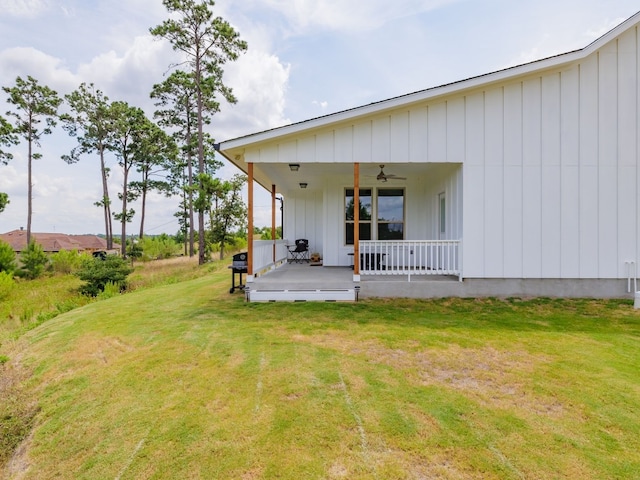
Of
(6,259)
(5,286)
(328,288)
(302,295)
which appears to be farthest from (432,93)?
(6,259)

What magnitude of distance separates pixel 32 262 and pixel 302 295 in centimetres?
1526

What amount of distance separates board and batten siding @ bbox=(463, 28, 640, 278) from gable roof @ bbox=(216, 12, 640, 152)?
0.84 feet

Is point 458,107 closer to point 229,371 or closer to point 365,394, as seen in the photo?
point 365,394

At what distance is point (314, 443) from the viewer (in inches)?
91.8

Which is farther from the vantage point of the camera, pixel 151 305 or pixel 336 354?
pixel 151 305

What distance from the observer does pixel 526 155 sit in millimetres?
6555

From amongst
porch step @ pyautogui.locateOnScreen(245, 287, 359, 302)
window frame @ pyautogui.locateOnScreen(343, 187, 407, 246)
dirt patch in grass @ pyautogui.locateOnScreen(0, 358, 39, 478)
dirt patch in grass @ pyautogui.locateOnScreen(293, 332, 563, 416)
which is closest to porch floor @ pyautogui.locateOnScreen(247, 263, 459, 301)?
porch step @ pyautogui.locateOnScreen(245, 287, 359, 302)

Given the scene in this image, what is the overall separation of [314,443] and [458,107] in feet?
21.8

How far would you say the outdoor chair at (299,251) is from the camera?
37.6 feet

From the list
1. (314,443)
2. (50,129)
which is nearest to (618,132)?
(314,443)

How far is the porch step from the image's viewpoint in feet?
21.7

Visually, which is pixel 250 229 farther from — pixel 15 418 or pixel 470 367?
pixel 470 367

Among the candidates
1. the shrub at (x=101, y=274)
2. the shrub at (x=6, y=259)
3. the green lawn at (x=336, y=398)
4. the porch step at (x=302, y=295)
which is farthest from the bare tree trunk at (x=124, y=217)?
the porch step at (x=302, y=295)

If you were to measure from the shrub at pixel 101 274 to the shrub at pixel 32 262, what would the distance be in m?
6.78
